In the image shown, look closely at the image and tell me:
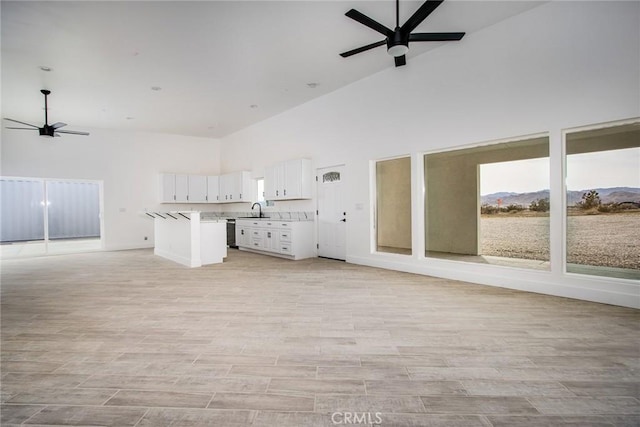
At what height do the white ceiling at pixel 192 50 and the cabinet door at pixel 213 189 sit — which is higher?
the white ceiling at pixel 192 50

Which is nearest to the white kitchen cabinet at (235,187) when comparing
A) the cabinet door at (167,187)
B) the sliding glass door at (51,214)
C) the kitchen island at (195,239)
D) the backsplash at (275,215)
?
the backsplash at (275,215)

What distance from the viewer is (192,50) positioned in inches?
180

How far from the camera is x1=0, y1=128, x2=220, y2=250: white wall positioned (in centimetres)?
779

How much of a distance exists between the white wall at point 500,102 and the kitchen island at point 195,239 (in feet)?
8.71

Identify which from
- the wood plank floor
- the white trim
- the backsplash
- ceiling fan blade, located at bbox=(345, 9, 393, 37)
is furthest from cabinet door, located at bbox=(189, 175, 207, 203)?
ceiling fan blade, located at bbox=(345, 9, 393, 37)

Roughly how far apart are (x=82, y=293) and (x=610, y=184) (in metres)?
7.25

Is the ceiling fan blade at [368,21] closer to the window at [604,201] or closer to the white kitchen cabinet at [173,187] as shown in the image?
the window at [604,201]

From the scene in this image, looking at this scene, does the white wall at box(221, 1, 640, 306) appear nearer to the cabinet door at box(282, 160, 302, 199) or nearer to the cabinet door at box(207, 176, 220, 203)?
the cabinet door at box(282, 160, 302, 199)

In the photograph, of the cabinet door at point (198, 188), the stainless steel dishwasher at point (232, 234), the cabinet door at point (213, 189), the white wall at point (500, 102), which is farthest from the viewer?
the cabinet door at point (213, 189)

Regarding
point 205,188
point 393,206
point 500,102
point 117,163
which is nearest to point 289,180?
point 393,206

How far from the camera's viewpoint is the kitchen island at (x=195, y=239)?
596 cm

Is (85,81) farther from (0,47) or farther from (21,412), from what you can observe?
(21,412)

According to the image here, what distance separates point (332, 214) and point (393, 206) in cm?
146

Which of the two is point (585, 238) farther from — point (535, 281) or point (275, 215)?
point (275, 215)
